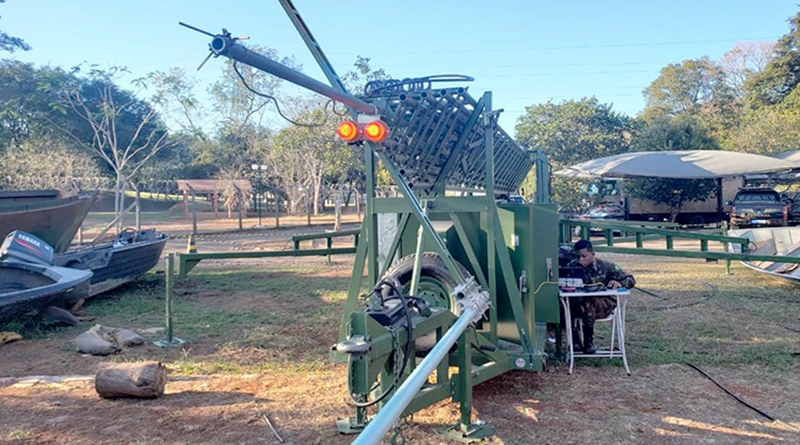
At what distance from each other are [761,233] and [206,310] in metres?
10.9

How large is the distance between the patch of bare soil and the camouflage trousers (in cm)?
46

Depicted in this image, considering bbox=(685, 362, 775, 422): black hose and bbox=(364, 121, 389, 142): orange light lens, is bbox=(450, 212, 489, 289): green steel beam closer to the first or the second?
bbox=(364, 121, 389, 142): orange light lens

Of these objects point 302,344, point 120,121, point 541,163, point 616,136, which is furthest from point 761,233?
point 120,121

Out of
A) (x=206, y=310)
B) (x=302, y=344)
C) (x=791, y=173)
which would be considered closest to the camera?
(x=302, y=344)

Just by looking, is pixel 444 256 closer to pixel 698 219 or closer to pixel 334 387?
pixel 334 387

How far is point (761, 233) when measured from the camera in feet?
38.7

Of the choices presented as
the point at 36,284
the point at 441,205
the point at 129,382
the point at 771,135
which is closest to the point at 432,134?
the point at 441,205

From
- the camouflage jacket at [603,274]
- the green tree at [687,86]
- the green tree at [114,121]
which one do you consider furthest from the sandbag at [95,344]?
the green tree at [687,86]

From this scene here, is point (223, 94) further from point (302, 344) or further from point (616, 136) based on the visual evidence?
point (302, 344)

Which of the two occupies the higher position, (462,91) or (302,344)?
(462,91)

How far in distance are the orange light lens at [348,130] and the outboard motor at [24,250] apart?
5967 millimetres

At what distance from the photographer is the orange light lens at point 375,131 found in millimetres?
3668

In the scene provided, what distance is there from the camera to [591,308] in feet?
17.2

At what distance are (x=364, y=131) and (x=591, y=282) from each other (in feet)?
9.29
